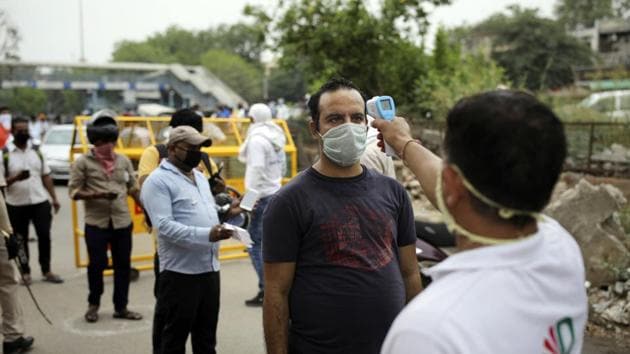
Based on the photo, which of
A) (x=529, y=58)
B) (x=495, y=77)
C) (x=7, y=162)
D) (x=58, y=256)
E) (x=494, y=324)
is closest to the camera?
(x=494, y=324)

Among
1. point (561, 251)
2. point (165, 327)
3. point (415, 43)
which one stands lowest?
point (165, 327)

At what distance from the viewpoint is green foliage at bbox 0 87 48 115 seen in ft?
148

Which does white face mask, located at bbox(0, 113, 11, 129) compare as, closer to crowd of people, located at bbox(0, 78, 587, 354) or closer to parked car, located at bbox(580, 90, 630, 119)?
crowd of people, located at bbox(0, 78, 587, 354)

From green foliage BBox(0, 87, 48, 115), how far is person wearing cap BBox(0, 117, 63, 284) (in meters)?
36.9

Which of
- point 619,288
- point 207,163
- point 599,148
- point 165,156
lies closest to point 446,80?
point 599,148

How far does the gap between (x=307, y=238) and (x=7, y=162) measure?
5.44 meters

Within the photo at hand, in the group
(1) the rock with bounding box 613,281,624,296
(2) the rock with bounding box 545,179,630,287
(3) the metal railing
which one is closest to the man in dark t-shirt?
(1) the rock with bounding box 613,281,624,296

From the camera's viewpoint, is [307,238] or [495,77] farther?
[495,77]

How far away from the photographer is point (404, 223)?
2.72 meters

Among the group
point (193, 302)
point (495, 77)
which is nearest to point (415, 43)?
point (495, 77)

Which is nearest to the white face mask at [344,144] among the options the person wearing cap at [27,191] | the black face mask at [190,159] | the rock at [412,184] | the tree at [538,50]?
the black face mask at [190,159]

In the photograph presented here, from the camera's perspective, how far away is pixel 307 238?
2.44 meters

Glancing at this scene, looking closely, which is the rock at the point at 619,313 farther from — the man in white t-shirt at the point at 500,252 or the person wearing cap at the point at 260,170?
the man in white t-shirt at the point at 500,252

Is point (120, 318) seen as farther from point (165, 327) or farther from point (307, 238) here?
point (307, 238)
